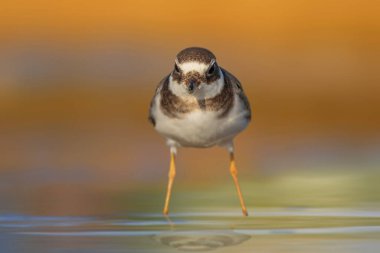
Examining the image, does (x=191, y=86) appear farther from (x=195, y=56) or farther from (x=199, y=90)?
(x=195, y=56)

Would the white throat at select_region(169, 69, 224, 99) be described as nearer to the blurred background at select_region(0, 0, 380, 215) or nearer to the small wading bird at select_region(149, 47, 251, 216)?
the small wading bird at select_region(149, 47, 251, 216)

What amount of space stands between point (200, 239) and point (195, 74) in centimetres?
233

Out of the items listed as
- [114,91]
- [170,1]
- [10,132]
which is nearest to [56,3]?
[170,1]

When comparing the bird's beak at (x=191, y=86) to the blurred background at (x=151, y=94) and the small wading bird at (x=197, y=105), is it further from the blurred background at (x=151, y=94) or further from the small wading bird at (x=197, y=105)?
the blurred background at (x=151, y=94)

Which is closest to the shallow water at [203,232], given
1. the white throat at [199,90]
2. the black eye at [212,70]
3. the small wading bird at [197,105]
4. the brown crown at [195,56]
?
the small wading bird at [197,105]

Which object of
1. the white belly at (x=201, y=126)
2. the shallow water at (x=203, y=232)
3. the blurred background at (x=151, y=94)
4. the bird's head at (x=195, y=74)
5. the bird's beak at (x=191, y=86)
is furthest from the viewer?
the blurred background at (x=151, y=94)

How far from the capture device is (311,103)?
25.4 meters

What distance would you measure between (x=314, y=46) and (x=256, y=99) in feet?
16.6

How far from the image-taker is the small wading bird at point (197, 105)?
44.2 ft

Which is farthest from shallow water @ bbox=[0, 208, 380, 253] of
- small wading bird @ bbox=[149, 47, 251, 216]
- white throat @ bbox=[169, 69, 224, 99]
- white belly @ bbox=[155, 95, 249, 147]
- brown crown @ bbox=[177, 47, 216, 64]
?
brown crown @ bbox=[177, 47, 216, 64]

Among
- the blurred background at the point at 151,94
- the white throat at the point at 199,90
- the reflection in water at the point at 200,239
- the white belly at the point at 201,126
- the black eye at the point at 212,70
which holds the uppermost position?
the blurred background at the point at 151,94

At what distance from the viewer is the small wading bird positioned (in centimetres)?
1346

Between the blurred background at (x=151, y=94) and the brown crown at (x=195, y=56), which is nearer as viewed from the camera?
the brown crown at (x=195, y=56)

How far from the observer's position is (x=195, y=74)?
44.0ft
